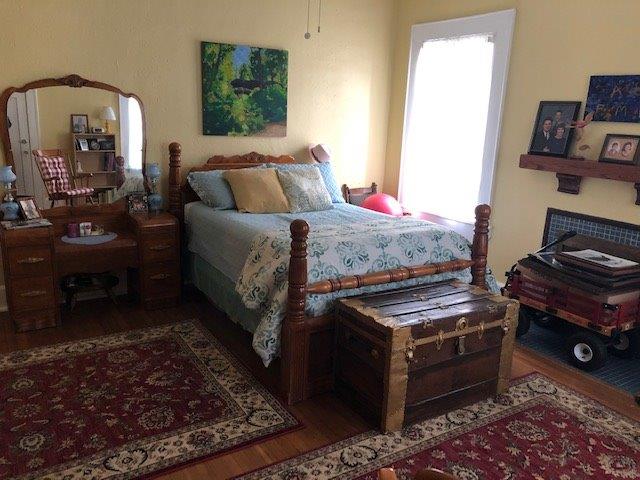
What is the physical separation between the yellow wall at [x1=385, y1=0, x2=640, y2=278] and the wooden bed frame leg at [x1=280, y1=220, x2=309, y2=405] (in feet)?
7.17

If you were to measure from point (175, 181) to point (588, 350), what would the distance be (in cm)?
304

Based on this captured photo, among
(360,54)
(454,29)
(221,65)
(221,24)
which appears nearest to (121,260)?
(221,65)

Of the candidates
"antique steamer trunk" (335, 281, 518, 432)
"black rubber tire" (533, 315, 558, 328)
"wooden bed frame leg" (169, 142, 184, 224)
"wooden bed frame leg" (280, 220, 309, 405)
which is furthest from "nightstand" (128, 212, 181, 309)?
"black rubber tire" (533, 315, 558, 328)

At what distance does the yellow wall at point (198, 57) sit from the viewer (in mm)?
3543

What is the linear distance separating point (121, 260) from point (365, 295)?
186 cm

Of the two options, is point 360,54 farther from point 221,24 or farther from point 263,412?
point 263,412

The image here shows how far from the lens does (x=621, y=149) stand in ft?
11.0

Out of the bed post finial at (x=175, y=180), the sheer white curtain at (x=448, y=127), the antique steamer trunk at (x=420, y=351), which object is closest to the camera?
the antique steamer trunk at (x=420, y=351)

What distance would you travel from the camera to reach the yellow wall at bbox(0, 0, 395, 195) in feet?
11.6

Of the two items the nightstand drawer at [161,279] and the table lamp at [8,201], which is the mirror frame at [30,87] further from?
the nightstand drawer at [161,279]

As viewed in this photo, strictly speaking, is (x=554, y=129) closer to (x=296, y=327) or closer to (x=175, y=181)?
(x=296, y=327)

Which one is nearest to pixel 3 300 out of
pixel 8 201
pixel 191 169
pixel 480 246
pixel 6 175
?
pixel 8 201

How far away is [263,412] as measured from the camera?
2615 mm

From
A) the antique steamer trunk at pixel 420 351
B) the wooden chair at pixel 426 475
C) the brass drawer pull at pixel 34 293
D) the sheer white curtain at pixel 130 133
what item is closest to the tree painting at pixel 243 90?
the sheer white curtain at pixel 130 133
